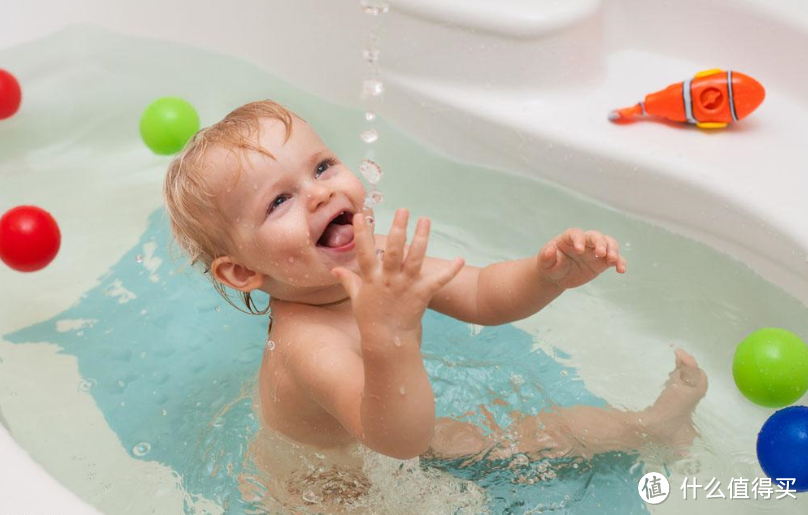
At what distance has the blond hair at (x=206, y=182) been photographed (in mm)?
1203

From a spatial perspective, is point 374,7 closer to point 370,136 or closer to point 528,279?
point 370,136

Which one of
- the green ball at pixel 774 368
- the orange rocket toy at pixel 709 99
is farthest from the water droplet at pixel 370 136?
the green ball at pixel 774 368

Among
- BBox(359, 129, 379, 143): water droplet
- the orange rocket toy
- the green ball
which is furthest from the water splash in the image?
the green ball

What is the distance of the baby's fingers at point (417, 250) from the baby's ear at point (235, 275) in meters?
0.37

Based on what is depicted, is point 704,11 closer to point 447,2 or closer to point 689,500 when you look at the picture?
point 447,2

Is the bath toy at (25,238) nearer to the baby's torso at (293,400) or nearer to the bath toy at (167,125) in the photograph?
the bath toy at (167,125)

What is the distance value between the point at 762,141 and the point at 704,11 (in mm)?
307

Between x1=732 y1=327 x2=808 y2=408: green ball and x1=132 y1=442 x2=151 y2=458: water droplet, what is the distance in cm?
88

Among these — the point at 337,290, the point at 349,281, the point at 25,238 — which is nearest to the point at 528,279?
the point at 337,290

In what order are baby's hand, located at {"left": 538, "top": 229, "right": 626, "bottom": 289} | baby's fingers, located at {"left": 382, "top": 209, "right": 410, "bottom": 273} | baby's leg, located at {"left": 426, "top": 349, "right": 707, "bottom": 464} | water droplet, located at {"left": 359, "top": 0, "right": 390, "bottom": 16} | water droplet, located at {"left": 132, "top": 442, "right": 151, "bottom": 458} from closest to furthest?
baby's fingers, located at {"left": 382, "top": 209, "right": 410, "bottom": 273}
baby's hand, located at {"left": 538, "top": 229, "right": 626, "bottom": 289}
baby's leg, located at {"left": 426, "top": 349, "right": 707, "bottom": 464}
water droplet, located at {"left": 132, "top": 442, "right": 151, "bottom": 458}
water droplet, located at {"left": 359, "top": 0, "right": 390, "bottom": 16}

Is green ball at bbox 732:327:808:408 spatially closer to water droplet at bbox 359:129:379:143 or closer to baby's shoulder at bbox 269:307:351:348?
baby's shoulder at bbox 269:307:351:348

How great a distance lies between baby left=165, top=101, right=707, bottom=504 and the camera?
3.23ft

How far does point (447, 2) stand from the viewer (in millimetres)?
1725

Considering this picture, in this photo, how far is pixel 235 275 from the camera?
4.17 feet
